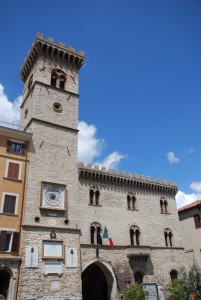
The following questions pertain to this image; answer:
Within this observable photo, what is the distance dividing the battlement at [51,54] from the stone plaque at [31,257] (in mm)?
19474

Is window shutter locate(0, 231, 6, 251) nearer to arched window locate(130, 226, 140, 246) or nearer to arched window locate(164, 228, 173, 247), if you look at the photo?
arched window locate(130, 226, 140, 246)

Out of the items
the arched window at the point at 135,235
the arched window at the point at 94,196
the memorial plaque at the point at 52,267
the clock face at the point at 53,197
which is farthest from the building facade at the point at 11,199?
the arched window at the point at 135,235

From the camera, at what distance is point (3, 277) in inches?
882

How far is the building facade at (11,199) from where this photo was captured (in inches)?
869

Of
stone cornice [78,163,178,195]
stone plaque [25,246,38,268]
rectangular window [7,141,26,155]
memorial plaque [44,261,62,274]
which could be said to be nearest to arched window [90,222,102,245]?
stone cornice [78,163,178,195]

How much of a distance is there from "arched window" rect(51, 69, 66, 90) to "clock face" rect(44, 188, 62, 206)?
11.6 metres

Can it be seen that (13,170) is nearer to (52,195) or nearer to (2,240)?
(52,195)

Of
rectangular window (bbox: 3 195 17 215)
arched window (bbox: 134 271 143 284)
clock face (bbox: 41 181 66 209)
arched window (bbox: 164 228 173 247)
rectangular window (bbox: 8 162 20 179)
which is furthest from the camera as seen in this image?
arched window (bbox: 164 228 173 247)

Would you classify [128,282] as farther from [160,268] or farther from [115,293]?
[160,268]

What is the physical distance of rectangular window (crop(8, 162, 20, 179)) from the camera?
25141 mm

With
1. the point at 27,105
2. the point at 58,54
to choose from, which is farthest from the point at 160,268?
the point at 58,54

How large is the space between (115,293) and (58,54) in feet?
81.7

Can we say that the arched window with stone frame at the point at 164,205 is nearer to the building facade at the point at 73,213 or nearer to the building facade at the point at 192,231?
the building facade at the point at 73,213

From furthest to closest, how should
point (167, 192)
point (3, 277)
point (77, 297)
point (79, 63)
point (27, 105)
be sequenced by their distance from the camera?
point (167, 192) < point (79, 63) < point (27, 105) < point (77, 297) < point (3, 277)
